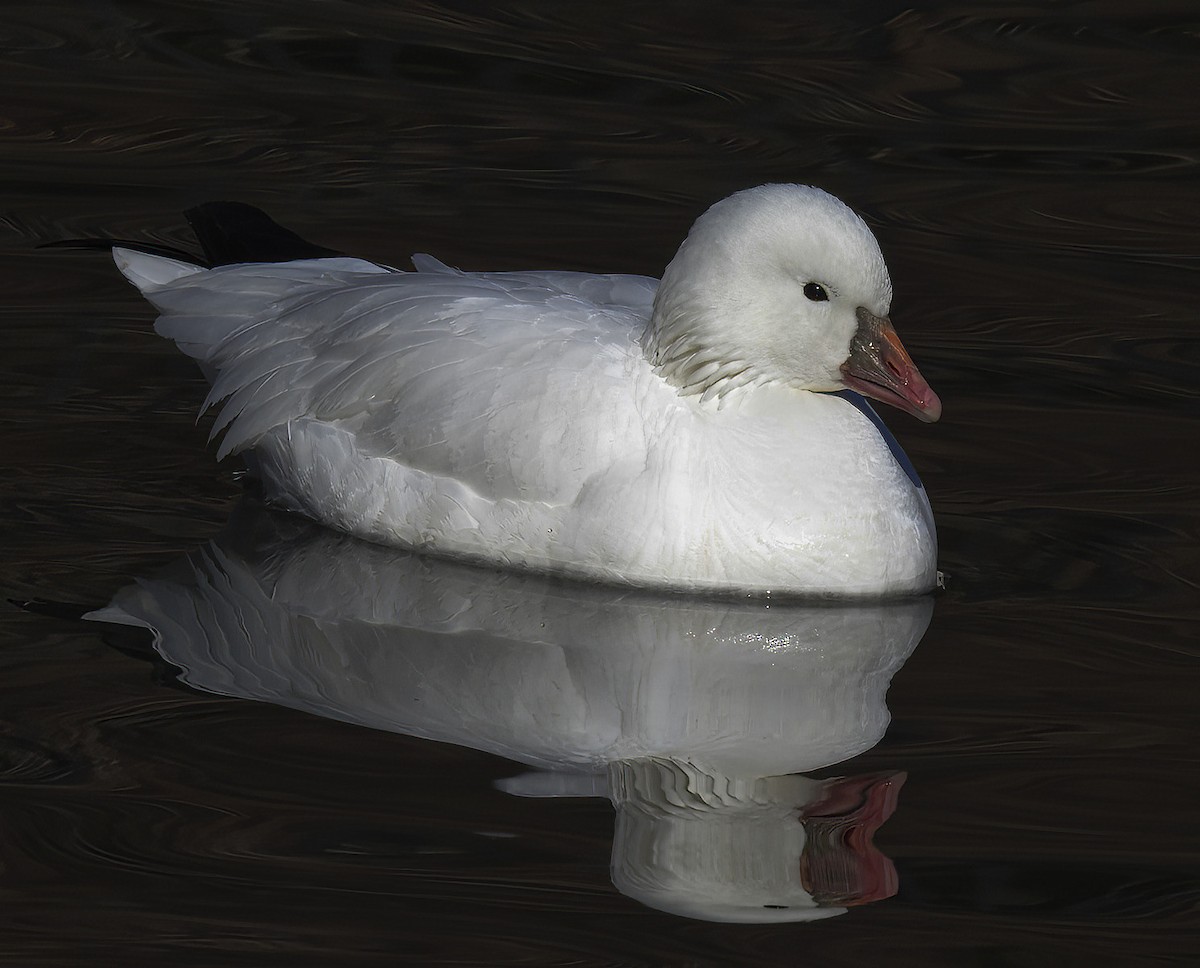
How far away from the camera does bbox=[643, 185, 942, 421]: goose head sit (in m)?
7.09

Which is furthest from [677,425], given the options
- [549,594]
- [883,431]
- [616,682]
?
[616,682]

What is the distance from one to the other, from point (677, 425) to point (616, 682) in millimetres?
1011

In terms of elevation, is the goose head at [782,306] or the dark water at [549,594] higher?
the goose head at [782,306]

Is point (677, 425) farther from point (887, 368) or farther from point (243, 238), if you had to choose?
point (243, 238)

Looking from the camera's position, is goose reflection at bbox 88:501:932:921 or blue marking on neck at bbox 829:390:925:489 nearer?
goose reflection at bbox 88:501:932:921

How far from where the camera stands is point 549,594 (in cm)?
735

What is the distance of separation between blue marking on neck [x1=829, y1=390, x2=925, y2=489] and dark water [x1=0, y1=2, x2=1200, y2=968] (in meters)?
0.38

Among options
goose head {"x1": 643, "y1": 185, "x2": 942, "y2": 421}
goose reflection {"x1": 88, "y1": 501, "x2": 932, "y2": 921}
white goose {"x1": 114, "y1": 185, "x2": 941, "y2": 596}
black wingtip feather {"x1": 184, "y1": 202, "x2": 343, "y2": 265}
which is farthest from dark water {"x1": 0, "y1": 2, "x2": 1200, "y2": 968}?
goose head {"x1": 643, "y1": 185, "x2": 942, "y2": 421}

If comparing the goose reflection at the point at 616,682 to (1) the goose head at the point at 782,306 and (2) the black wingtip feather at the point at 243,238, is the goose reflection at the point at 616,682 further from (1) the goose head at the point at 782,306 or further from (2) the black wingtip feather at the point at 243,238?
(2) the black wingtip feather at the point at 243,238

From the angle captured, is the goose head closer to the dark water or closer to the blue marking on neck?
the blue marking on neck

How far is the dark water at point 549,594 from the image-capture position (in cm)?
542

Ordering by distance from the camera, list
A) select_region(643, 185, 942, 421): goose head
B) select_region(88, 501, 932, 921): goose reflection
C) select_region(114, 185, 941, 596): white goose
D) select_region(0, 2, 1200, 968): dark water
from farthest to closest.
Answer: select_region(114, 185, 941, 596): white goose, select_region(643, 185, 942, 421): goose head, select_region(88, 501, 932, 921): goose reflection, select_region(0, 2, 1200, 968): dark water

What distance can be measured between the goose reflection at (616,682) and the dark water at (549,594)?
0.04 m

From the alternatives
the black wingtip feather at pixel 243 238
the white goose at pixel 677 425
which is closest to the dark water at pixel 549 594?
the white goose at pixel 677 425
